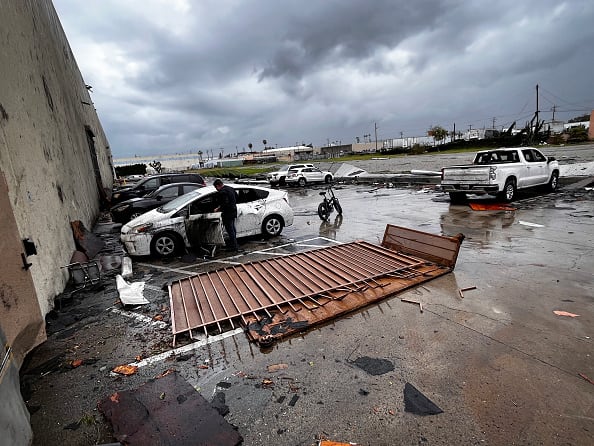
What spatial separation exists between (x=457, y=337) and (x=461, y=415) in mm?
1255

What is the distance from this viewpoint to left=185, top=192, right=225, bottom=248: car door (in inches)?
302

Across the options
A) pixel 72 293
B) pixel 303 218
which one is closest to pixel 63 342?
pixel 72 293

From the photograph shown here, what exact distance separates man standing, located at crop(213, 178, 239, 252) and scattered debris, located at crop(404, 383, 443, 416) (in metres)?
5.79

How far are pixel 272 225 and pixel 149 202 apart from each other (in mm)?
5589

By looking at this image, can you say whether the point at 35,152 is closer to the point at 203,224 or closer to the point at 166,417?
the point at 203,224

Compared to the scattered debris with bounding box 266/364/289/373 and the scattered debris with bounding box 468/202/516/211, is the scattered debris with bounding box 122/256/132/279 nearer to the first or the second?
the scattered debris with bounding box 266/364/289/373

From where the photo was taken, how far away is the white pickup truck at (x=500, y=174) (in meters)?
11.4

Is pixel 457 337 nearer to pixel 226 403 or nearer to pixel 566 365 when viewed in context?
pixel 566 365

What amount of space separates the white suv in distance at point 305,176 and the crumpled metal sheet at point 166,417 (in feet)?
74.4

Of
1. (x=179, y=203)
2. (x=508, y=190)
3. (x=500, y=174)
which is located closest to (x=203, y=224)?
(x=179, y=203)

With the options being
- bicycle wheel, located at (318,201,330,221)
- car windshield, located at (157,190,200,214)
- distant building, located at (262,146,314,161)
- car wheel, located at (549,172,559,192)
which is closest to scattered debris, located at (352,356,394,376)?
car windshield, located at (157,190,200,214)

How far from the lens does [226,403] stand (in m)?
3.01

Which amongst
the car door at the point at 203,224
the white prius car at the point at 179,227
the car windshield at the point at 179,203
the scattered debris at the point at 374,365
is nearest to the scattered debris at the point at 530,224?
the scattered debris at the point at 374,365

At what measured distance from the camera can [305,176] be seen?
25406mm
